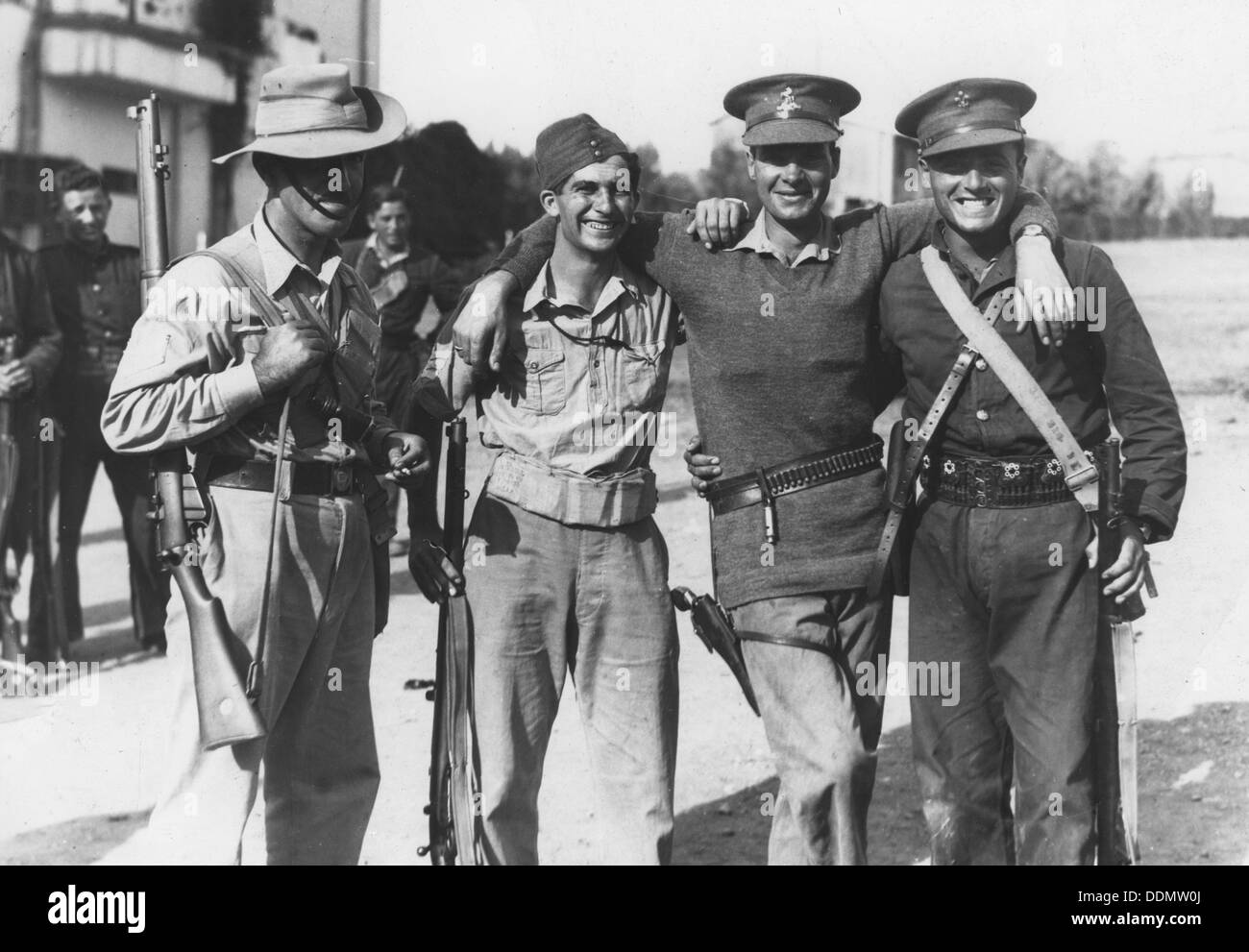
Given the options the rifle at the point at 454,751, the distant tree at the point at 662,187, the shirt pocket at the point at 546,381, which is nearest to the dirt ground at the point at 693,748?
the rifle at the point at 454,751

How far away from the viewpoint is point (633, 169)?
3932 mm

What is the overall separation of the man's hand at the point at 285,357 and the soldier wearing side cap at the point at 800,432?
512mm

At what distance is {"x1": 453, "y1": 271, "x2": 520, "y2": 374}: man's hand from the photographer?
152 inches

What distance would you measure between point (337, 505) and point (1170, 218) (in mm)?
11933

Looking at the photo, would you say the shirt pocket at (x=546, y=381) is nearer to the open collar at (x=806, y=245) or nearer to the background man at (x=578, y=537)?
the background man at (x=578, y=537)

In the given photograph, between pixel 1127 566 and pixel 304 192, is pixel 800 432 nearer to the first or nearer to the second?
pixel 1127 566

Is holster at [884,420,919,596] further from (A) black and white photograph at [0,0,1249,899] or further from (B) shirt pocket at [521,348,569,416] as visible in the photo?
(B) shirt pocket at [521,348,569,416]

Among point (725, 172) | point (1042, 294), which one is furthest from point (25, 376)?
point (725, 172)

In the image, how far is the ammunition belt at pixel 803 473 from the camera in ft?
12.6

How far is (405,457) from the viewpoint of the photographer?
3.79 metres

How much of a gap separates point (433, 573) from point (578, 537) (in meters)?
0.40

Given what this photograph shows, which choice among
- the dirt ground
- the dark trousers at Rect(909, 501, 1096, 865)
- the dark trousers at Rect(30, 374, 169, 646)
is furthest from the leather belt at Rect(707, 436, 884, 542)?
the dark trousers at Rect(30, 374, 169, 646)

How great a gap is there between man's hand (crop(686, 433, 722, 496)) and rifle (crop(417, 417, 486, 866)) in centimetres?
64

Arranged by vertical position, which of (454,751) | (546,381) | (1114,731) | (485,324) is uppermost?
(485,324)
